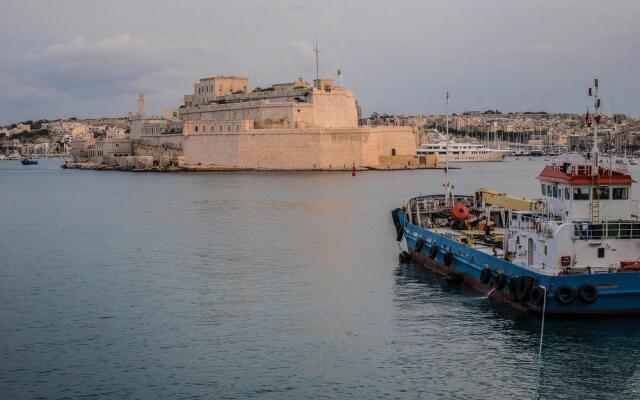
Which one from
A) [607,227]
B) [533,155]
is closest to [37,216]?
[607,227]

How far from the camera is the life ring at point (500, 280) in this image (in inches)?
601

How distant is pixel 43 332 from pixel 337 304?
5.00 m

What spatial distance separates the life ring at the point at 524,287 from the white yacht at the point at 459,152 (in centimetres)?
7285

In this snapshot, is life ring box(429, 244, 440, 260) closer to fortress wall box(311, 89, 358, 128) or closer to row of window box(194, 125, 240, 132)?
fortress wall box(311, 89, 358, 128)

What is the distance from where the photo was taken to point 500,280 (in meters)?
15.4

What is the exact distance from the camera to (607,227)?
14219 millimetres

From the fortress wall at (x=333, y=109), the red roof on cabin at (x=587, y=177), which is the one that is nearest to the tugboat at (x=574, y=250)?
the red roof on cabin at (x=587, y=177)

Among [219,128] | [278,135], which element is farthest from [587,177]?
[219,128]

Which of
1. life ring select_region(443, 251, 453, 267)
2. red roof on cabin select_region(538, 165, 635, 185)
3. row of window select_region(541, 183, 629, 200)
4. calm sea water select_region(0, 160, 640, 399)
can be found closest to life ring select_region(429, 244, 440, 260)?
calm sea water select_region(0, 160, 640, 399)

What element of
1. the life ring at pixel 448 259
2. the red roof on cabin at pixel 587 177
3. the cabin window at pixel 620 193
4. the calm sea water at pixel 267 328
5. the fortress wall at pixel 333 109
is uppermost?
the fortress wall at pixel 333 109

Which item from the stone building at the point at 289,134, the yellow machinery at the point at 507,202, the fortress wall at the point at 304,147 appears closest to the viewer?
the yellow machinery at the point at 507,202

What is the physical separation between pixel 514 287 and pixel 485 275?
→ 1.45 metres

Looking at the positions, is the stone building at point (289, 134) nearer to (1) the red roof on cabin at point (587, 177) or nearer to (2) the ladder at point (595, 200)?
(1) the red roof on cabin at point (587, 177)

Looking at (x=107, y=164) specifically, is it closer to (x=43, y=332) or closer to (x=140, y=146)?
(x=140, y=146)
